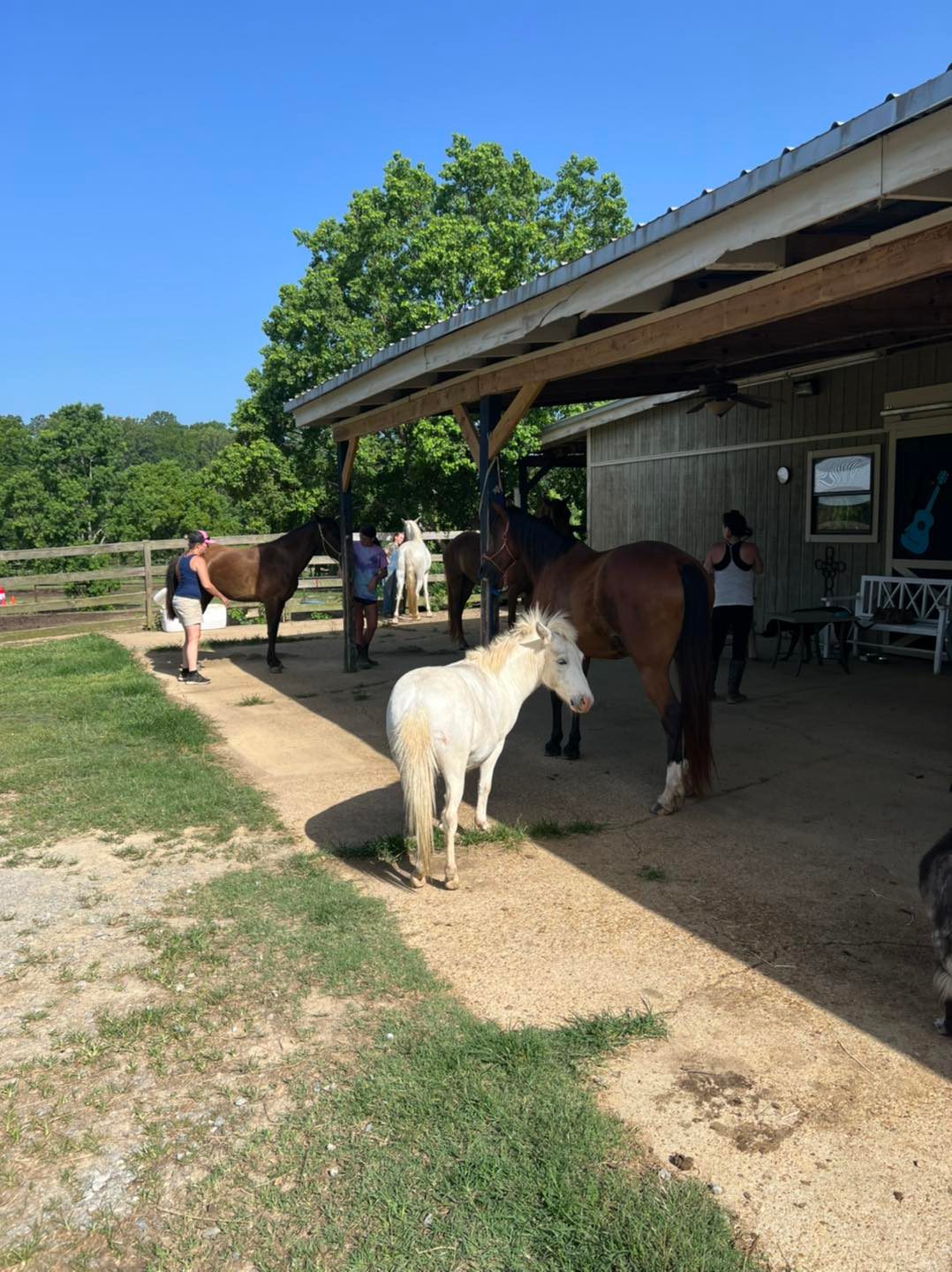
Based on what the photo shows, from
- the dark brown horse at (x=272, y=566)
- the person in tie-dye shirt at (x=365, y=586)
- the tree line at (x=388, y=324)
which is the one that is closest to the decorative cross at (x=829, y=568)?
the person in tie-dye shirt at (x=365, y=586)

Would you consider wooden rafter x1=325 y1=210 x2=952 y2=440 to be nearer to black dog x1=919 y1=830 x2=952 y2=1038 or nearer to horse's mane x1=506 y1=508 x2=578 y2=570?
horse's mane x1=506 y1=508 x2=578 y2=570

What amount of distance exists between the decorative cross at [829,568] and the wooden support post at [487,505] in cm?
515

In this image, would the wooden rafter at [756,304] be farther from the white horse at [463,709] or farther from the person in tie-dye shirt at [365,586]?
the person in tie-dye shirt at [365,586]

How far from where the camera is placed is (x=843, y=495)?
9.81m

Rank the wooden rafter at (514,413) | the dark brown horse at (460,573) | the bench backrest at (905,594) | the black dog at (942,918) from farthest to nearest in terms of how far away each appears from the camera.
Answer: the dark brown horse at (460,573) → the bench backrest at (905,594) → the wooden rafter at (514,413) → the black dog at (942,918)

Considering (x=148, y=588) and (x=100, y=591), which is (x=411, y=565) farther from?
(x=100, y=591)

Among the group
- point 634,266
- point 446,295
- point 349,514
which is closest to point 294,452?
point 446,295

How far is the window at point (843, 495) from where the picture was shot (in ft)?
31.1

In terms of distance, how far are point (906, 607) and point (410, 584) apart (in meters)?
9.13

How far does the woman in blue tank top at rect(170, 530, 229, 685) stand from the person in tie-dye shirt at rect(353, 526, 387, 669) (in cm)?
170

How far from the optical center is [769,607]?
11.0 metres

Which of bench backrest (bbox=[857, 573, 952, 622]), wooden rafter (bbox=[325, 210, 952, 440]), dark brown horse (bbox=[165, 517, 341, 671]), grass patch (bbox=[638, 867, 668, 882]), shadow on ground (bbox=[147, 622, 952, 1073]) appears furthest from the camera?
dark brown horse (bbox=[165, 517, 341, 671])

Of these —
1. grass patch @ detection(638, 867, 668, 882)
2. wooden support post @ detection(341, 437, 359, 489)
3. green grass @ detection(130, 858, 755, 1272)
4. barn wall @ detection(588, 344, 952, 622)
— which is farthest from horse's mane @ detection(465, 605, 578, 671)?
barn wall @ detection(588, 344, 952, 622)

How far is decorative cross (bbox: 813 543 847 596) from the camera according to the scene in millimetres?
9922
